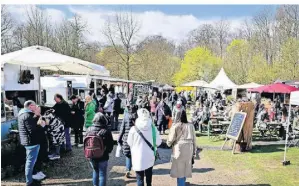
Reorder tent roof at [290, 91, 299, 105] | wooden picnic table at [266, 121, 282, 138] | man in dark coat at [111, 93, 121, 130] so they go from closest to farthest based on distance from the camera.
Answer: tent roof at [290, 91, 299, 105] → wooden picnic table at [266, 121, 282, 138] → man in dark coat at [111, 93, 121, 130]

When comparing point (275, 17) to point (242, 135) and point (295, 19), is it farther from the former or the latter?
point (242, 135)

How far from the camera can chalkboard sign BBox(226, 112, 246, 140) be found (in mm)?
8630

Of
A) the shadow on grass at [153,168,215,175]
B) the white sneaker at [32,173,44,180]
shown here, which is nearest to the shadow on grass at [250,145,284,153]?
the shadow on grass at [153,168,215,175]

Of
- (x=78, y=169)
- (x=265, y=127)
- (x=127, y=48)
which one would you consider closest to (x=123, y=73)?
(x=127, y=48)

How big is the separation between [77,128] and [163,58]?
1171 inches

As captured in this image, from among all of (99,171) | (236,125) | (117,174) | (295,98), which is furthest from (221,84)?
(99,171)

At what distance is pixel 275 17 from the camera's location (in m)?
29.1

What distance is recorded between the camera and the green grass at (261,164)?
6242 millimetres

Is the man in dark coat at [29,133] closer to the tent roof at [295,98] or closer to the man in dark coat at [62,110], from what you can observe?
the man in dark coat at [62,110]

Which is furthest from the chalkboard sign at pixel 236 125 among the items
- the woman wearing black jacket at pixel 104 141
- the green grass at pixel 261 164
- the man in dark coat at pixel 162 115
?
the woman wearing black jacket at pixel 104 141

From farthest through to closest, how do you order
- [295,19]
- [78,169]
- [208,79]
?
[208,79] < [295,19] < [78,169]

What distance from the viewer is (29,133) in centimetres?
520

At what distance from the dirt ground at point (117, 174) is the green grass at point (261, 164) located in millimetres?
162

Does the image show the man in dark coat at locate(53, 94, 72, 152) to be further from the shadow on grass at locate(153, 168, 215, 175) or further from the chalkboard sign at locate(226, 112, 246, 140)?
the chalkboard sign at locate(226, 112, 246, 140)
